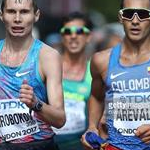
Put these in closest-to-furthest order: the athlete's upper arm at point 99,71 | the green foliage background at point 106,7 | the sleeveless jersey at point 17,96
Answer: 1. the sleeveless jersey at point 17,96
2. the athlete's upper arm at point 99,71
3. the green foliage background at point 106,7

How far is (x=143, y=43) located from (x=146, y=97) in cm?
49

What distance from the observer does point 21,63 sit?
7859 millimetres

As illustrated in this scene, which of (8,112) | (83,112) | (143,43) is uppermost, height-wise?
(143,43)

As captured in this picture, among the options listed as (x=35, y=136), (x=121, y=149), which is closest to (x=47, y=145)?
(x=35, y=136)

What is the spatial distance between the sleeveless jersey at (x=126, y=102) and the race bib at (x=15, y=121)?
2.15 feet

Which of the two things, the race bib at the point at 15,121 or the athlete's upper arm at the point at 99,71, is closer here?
the race bib at the point at 15,121

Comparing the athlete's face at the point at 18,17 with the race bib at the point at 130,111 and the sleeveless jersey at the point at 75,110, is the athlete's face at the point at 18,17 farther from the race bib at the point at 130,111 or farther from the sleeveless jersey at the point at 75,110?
the sleeveless jersey at the point at 75,110

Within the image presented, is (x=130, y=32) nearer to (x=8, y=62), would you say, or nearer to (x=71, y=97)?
(x=8, y=62)

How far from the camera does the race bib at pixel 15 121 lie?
780cm

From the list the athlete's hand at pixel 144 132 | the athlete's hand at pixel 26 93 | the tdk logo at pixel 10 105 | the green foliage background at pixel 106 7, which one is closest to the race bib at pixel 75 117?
the tdk logo at pixel 10 105

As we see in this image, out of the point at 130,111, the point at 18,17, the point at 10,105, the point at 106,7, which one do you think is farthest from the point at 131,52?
the point at 106,7

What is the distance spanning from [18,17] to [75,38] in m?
3.33

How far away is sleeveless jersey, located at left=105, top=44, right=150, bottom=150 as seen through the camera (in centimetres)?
771

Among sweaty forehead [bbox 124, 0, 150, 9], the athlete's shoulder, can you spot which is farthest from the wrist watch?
sweaty forehead [bbox 124, 0, 150, 9]
